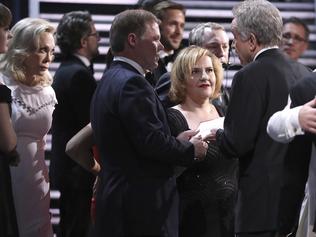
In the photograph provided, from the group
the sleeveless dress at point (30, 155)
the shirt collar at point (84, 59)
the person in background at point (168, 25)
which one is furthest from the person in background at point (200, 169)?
the shirt collar at point (84, 59)

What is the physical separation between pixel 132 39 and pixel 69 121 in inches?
69.0

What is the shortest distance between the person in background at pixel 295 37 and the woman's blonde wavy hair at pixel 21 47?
2412mm

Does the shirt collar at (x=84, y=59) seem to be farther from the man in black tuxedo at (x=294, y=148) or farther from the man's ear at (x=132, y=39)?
the man in black tuxedo at (x=294, y=148)

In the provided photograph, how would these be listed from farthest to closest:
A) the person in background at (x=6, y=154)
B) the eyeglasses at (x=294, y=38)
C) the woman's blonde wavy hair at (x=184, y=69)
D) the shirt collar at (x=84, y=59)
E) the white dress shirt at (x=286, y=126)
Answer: the eyeglasses at (x=294, y=38)
the shirt collar at (x=84, y=59)
the woman's blonde wavy hair at (x=184, y=69)
the person in background at (x=6, y=154)
the white dress shirt at (x=286, y=126)

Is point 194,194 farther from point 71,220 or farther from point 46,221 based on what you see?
point 71,220

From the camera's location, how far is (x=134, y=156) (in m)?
4.41

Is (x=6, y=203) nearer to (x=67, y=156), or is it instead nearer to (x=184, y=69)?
(x=184, y=69)

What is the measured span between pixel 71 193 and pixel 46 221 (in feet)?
2.09

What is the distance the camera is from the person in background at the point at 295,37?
23.7 ft

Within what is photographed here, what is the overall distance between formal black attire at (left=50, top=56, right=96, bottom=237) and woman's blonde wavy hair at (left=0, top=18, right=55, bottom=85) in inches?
28.0

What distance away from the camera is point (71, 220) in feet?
20.4

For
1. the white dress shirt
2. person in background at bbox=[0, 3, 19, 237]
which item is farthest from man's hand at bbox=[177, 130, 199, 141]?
the white dress shirt

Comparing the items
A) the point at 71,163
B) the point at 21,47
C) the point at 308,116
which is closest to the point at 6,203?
the point at 21,47

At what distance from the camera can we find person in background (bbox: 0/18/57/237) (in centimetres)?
543
